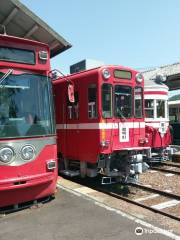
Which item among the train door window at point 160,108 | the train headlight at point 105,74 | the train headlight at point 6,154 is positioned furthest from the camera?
the train door window at point 160,108

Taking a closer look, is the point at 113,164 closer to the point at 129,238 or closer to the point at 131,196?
the point at 131,196

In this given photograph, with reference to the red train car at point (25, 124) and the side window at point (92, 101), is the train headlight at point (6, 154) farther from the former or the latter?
the side window at point (92, 101)

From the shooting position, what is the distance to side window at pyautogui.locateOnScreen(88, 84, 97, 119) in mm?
9617

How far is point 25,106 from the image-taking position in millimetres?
6793

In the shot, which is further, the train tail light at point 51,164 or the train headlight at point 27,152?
the train tail light at point 51,164

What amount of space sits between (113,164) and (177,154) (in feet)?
22.5

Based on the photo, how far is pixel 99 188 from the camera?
32.8 ft

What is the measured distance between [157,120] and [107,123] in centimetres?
557

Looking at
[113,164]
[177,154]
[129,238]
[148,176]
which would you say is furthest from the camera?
[177,154]

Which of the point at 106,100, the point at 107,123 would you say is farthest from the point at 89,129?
the point at 106,100

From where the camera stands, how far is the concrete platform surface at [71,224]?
549 centimetres

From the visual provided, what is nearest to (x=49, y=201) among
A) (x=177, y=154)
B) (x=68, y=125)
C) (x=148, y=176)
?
(x=68, y=125)

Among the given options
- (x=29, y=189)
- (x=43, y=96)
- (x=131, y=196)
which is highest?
(x=43, y=96)

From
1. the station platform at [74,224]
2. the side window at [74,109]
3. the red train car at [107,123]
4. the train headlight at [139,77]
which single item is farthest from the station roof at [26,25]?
the station platform at [74,224]
